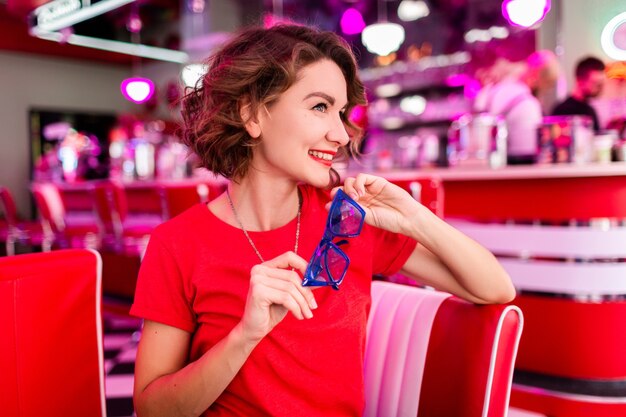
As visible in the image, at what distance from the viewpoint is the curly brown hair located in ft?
3.94

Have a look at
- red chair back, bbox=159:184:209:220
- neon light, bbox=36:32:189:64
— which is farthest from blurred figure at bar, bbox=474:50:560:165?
neon light, bbox=36:32:189:64

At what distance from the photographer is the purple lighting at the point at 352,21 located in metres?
8.16

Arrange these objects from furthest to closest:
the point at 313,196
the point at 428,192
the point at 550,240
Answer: the point at 550,240, the point at 428,192, the point at 313,196

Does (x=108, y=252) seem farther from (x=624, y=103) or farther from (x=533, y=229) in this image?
(x=624, y=103)

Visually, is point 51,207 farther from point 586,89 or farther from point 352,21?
point 352,21

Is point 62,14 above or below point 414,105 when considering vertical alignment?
above

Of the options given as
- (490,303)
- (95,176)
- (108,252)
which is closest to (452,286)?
(490,303)

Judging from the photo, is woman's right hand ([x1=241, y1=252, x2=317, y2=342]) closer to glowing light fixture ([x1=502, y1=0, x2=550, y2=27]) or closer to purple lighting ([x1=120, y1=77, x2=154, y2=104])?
glowing light fixture ([x1=502, y1=0, x2=550, y2=27])

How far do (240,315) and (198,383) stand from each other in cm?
16

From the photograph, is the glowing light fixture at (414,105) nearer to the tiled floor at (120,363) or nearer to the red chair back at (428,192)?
the tiled floor at (120,363)

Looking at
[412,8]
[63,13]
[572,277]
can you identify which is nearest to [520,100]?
[572,277]

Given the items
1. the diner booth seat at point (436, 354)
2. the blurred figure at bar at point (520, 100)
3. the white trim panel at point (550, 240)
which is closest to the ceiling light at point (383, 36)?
the blurred figure at bar at point (520, 100)

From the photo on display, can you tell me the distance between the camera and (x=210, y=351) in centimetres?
105

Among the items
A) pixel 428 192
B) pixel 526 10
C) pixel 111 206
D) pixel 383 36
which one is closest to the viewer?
pixel 428 192
